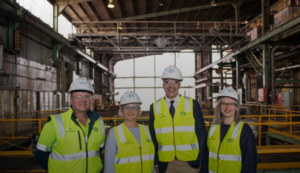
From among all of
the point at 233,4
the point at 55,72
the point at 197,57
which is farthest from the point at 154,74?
the point at 55,72

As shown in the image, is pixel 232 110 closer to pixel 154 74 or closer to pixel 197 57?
pixel 154 74

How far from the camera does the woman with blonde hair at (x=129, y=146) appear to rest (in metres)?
2.51

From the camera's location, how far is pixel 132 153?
2594mm

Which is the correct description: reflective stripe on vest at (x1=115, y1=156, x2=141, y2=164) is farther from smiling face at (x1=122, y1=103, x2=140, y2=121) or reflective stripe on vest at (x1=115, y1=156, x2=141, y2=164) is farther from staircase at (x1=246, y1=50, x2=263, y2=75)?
staircase at (x1=246, y1=50, x2=263, y2=75)

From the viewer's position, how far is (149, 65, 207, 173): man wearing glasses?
2.87 m

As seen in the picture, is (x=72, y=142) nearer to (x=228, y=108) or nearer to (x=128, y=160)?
(x=128, y=160)

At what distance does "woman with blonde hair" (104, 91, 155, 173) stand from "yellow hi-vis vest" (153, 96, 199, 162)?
0.21 meters

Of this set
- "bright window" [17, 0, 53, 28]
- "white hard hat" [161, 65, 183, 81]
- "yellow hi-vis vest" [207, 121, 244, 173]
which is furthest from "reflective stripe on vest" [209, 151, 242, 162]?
"bright window" [17, 0, 53, 28]

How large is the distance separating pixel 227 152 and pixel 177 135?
2.16ft

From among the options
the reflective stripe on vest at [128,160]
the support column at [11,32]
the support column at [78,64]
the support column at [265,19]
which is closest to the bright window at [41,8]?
the support column at [11,32]

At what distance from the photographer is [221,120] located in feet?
9.73

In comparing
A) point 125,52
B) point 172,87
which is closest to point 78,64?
point 125,52

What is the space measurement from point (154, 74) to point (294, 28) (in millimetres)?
19509

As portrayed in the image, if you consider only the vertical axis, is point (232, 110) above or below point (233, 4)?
below
